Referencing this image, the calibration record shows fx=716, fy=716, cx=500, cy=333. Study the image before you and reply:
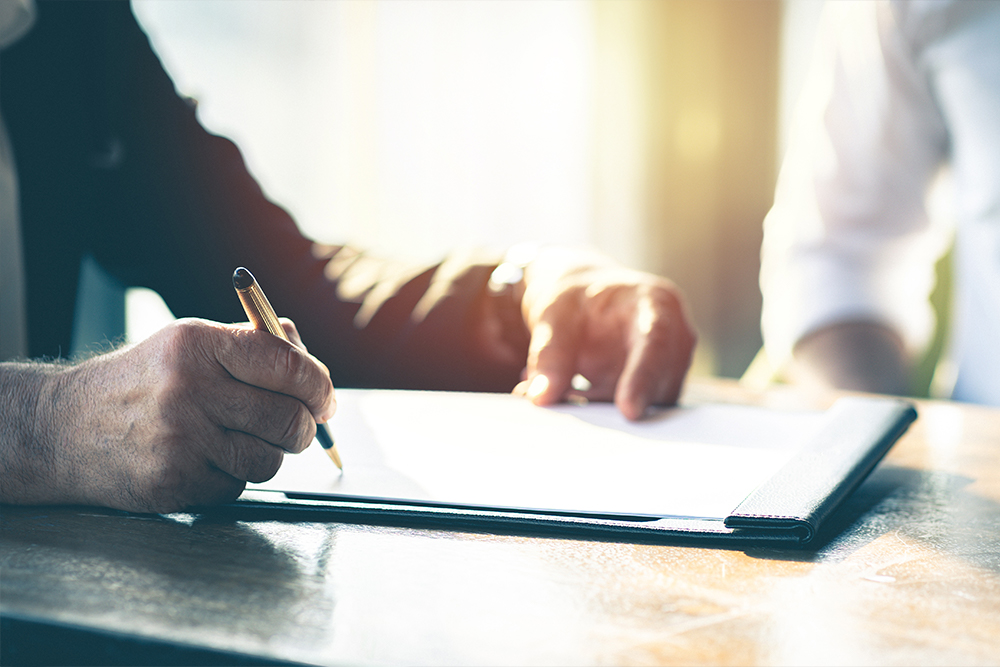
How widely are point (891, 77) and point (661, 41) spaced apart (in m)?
2.02

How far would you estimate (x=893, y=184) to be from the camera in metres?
1.17

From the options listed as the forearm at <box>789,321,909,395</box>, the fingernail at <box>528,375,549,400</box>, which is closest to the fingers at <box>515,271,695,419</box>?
the fingernail at <box>528,375,549,400</box>

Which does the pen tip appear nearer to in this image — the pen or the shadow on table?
the pen

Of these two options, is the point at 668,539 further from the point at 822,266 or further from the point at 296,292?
the point at 822,266

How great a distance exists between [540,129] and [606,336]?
250cm

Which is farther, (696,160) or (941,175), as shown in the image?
(696,160)

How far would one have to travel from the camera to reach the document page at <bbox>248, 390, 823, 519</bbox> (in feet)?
1.26

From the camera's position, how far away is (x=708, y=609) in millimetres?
263

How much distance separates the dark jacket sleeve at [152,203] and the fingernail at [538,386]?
271mm

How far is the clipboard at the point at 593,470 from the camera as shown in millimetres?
347

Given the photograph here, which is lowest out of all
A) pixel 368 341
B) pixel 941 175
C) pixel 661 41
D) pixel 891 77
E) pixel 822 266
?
pixel 368 341

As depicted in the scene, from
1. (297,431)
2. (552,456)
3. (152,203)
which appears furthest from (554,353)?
(152,203)

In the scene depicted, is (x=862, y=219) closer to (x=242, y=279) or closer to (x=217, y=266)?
(x=217, y=266)

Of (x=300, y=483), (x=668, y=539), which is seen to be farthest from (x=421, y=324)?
(x=668, y=539)
